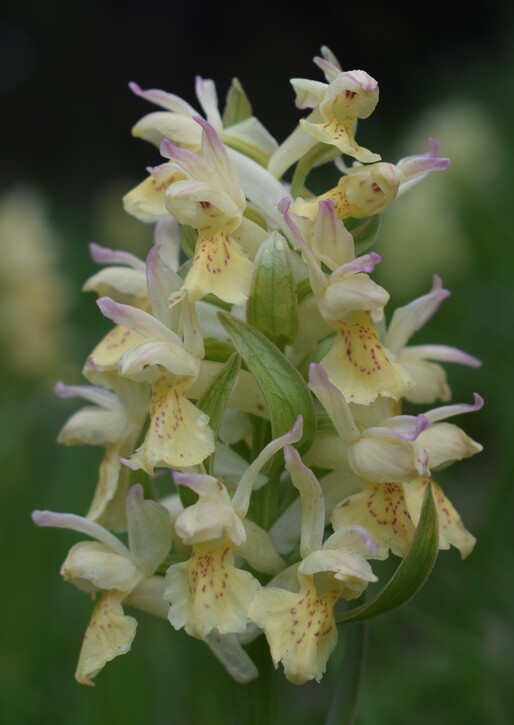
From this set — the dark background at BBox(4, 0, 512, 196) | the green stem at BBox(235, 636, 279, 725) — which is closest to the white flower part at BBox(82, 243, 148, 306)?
the green stem at BBox(235, 636, 279, 725)

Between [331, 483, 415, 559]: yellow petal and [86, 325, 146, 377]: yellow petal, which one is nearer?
[331, 483, 415, 559]: yellow petal

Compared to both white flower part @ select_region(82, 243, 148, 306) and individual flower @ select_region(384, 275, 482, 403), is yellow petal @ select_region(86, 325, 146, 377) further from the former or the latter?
individual flower @ select_region(384, 275, 482, 403)

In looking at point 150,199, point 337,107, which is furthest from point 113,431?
point 337,107

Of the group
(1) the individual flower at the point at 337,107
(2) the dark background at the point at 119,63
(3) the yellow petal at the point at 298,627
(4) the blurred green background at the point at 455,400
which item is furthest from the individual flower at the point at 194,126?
(2) the dark background at the point at 119,63

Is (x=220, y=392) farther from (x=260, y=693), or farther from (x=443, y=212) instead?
(x=443, y=212)

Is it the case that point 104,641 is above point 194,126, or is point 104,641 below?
below

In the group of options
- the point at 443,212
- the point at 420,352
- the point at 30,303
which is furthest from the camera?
the point at 443,212

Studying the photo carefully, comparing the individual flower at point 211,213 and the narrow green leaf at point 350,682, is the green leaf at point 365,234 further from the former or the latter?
the narrow green leaf at point 350,682
